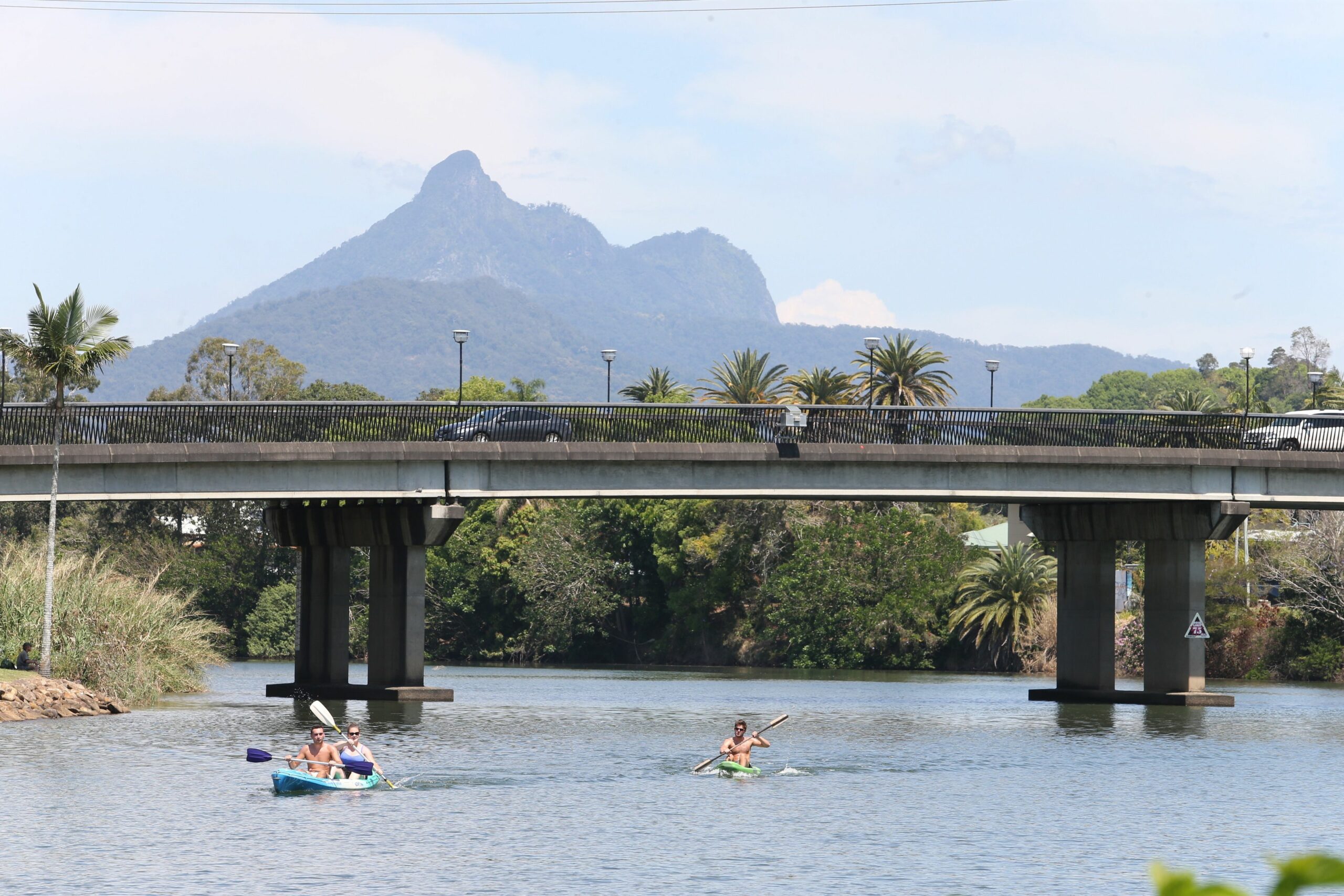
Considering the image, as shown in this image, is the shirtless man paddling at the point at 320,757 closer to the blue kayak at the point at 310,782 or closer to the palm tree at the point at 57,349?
the blue kayak at the point at 310,782

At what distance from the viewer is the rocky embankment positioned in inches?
1700

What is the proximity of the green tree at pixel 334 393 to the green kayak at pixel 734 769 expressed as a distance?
94219 mm

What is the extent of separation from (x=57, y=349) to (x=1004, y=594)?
177 feet

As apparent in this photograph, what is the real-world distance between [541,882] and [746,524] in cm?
7372

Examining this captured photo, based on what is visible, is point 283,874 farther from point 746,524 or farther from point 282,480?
point 746,524

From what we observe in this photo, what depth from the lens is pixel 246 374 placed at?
138 metres

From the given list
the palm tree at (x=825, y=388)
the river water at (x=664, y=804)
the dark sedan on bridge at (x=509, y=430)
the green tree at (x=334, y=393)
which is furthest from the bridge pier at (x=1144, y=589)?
the green tree at (x=334, y=393)

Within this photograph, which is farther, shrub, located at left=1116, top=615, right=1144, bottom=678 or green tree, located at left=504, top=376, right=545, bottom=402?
green tree, located at left=504, top=376, right=545, bottom=402

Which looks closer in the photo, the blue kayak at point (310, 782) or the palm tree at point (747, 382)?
the blue kayak at point (310, 782)

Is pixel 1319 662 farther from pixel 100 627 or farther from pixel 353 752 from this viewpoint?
pixel 353 752

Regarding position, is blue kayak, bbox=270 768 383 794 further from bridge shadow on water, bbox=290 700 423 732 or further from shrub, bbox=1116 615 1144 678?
shrub, bbox=1116 615 1144 678

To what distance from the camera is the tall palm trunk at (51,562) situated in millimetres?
45219

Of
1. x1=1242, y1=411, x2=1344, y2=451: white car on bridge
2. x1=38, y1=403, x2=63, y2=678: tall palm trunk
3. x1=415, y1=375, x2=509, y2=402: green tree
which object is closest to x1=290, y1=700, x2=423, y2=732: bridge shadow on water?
x1=38, y1=403, x2=63, y2=678: tall palm trunk

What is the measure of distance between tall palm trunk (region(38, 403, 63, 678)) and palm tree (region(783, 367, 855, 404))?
5332cm
